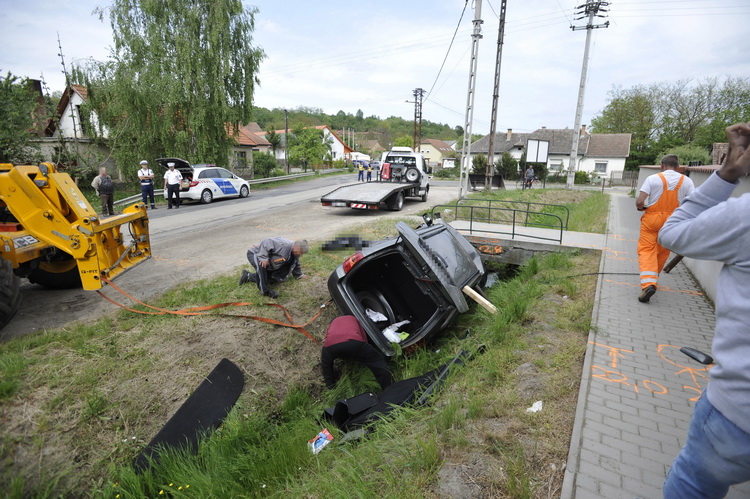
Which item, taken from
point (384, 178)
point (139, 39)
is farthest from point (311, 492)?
point (139, 39)

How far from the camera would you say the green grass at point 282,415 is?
8.75ft

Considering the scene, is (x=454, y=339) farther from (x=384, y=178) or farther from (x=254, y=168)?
(x=254, y=168)

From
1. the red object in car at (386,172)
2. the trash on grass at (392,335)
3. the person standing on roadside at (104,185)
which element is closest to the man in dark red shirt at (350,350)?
the trash on grass at (392,335)

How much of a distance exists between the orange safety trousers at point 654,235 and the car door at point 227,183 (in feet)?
51.2

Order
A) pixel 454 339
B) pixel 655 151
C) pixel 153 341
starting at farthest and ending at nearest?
pixel 655 151 < pixel 454 339 < pixel 153 341

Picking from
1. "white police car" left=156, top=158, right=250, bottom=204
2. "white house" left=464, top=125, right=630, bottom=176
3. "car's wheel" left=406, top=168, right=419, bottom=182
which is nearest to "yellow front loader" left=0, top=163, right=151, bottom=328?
"white police car" left=156, top=158, right=250, bottom=204

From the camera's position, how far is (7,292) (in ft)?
13.0

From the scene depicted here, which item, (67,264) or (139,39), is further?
(139,39)

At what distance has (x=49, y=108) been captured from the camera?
701 inches

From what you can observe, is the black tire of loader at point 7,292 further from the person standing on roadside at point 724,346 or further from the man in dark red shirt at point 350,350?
the person standing on roadside at point 724,346

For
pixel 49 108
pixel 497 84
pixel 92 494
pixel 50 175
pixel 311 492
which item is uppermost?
pixel 497 84

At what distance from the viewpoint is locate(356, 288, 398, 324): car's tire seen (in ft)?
18.1

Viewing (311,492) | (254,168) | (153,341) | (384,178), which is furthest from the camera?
(254,168)

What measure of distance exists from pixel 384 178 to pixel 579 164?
40.8 m
